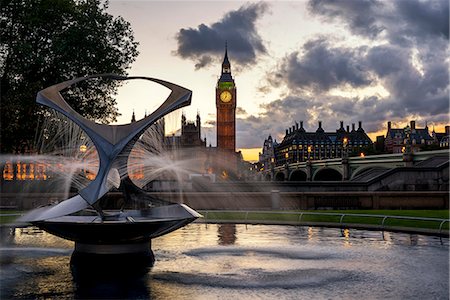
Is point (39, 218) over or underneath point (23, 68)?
underneath

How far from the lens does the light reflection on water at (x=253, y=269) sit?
9.40 m

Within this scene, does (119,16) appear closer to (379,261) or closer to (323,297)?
(379,261)

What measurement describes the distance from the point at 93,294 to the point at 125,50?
30336 mm

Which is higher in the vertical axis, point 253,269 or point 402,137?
point 402,137

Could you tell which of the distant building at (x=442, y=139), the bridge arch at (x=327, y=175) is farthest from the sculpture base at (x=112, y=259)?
the distant building at (x=442, y=139)

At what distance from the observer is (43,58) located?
1288 inches

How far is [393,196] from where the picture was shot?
31766 mm

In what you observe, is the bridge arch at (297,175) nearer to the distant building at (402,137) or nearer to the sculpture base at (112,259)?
the distant building at (402,137)

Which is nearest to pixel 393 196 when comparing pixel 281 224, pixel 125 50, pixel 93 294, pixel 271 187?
pixel 281 224

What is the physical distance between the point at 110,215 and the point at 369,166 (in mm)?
54514

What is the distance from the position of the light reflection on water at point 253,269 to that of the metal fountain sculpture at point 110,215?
774mm

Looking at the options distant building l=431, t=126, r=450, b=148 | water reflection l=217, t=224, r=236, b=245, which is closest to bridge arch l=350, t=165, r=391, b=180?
water reflection l=217, t=224, r=236, b=245

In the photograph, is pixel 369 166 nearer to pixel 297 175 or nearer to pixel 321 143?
pixel 297 175

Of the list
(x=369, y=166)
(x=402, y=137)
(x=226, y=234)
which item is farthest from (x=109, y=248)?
(x=402, y=137)
